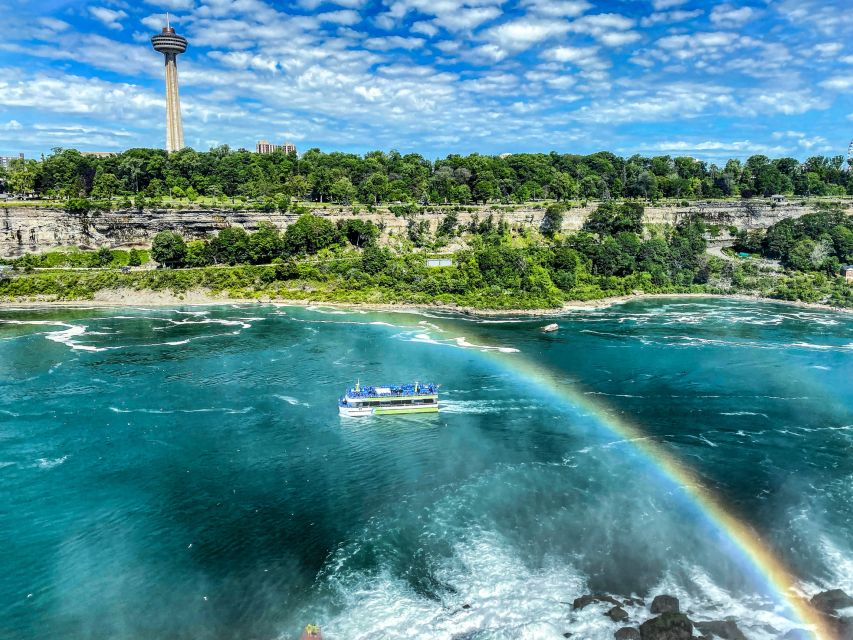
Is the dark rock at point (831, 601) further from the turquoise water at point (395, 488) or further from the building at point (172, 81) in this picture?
the building at point (172, 81)

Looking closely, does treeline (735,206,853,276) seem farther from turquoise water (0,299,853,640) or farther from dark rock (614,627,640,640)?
dark rock (614,627,640,640)

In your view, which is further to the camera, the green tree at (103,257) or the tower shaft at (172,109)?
the tower shaft at (172,109)

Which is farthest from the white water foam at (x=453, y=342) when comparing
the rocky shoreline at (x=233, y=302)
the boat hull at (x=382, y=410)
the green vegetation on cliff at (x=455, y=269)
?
the boat hull at (x=382, y=410)

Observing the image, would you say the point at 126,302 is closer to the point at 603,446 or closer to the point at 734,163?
the point at 603,446

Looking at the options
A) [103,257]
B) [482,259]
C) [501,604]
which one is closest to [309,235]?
[482,259]

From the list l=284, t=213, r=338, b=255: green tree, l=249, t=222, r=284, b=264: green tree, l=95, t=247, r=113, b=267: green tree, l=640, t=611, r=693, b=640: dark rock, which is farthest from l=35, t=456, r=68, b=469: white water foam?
l=95, t=247, r=113, b=267: green tree

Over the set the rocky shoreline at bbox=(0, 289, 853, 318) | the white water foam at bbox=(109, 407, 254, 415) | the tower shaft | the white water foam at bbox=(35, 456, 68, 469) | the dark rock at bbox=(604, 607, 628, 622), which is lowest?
the dark rock at bbox=(604, 607, 628, 622)

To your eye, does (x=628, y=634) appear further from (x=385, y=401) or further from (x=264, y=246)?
(x=264, y=246)

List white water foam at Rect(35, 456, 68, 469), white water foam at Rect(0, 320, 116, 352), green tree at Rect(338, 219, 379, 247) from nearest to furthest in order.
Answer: white water foam at Rect(35, 456, 68, 469), white water foam at Rect(0, 320, 116, 352), green tree at Rect(338, 219, 379, 247)
